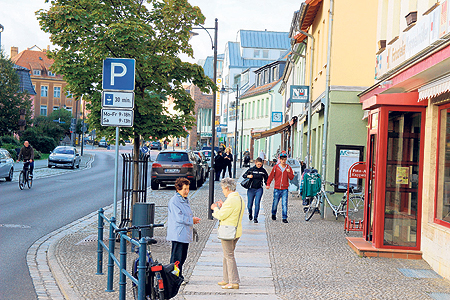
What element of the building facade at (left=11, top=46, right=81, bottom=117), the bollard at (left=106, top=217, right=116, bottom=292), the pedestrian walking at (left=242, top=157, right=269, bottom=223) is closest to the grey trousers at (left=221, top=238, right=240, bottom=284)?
the bollard at (left=106, top=217, right=116, bottom=292)

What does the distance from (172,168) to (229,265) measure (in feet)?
54.9

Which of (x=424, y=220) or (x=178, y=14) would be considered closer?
(x=424, y=220)

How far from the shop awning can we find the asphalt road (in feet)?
18.8

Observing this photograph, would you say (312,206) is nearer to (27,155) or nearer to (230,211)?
(230,211)

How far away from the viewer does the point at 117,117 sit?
27.5 feet

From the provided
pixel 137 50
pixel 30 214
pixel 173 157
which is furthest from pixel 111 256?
pixel 173 157

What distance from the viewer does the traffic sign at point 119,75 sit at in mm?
8430

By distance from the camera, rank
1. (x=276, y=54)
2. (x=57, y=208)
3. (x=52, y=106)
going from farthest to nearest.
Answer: (x=52, y=106)
(x=276, y=54)
(x=57, y=208)

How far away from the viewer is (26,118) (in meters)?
52.9

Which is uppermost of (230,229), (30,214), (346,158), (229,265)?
(346,158)

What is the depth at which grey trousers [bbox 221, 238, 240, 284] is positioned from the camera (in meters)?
7.20

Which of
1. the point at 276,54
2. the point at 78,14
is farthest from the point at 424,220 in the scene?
the point at 276,54

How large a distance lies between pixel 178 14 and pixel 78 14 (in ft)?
6.10

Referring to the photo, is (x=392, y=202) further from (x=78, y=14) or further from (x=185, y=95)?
(x=78, y=14)
